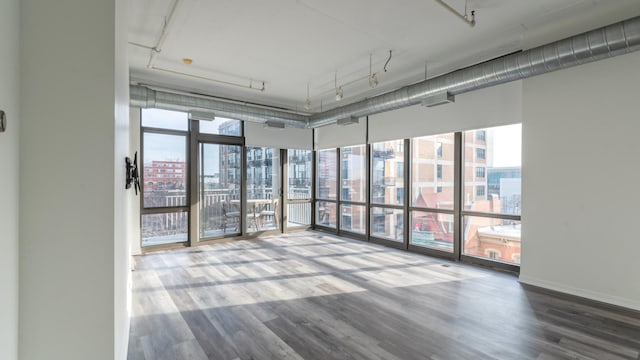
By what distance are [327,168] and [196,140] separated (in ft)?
10.7

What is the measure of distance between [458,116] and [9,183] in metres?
5.18

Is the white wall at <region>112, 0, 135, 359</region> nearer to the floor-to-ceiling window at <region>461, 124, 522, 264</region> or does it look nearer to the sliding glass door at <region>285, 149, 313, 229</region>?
the floor-to-ceiling window at <region>461, 124, 522, 264</region>

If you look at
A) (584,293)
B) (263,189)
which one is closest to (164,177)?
(263,189)

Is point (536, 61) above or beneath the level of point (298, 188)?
above

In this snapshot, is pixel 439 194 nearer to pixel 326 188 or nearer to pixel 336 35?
pixel 326 188

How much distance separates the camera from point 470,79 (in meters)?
3.89

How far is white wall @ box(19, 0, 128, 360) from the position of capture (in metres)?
1.19

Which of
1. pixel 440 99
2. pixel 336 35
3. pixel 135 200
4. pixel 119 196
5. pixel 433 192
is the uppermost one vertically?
pixel 336 35

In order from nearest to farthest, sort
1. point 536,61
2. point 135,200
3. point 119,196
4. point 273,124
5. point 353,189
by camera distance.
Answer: point 119,196 → point 536,61 → point 135,200 → point 273,124 → point 353,189

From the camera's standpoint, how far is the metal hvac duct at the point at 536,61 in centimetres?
282

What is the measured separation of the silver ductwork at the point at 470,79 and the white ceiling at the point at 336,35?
36 cm

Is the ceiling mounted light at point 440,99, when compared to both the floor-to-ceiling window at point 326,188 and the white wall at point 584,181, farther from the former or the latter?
the floor-to-ceiling window at point 326,188

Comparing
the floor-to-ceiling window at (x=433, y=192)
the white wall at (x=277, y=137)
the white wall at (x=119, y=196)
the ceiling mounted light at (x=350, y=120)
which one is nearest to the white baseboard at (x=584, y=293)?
the floor-to-ceiling window at (x=433, y=192)

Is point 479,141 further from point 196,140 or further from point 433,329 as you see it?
point 196,140
